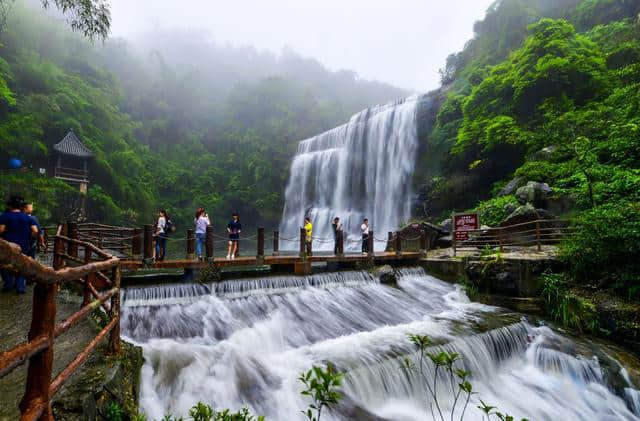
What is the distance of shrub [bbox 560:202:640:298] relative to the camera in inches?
260

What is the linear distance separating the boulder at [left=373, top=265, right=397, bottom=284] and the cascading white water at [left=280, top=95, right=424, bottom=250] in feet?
33.3

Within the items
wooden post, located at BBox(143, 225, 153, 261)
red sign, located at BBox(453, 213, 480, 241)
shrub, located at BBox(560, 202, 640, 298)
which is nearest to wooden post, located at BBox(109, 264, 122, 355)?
wooden post, located at BBox(143, 225, 153, 261)

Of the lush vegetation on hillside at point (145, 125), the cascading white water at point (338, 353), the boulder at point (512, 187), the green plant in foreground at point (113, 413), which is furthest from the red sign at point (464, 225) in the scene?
the lush vegetation on hillside at point (145, 125)

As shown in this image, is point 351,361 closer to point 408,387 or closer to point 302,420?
point 408,387

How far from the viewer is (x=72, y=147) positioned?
79.5 ft

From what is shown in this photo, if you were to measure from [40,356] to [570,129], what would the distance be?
577 inches

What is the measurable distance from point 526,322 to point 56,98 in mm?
32567

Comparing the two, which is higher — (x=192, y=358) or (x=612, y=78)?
(x=612, y=78)

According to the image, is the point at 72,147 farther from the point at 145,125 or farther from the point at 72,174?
the point at 145,125

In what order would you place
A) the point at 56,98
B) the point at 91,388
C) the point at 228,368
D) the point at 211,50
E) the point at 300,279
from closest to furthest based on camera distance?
the point at 91,388
the point at 228,368
the point at 300,279
the point at 56,98
the point at 211,50

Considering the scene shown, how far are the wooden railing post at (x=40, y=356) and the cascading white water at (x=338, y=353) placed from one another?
110 inches

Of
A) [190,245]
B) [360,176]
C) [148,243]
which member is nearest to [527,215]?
[190,245]

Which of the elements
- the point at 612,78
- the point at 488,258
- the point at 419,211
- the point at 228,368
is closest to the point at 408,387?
the point at 228,368

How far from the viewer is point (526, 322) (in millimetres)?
7266
